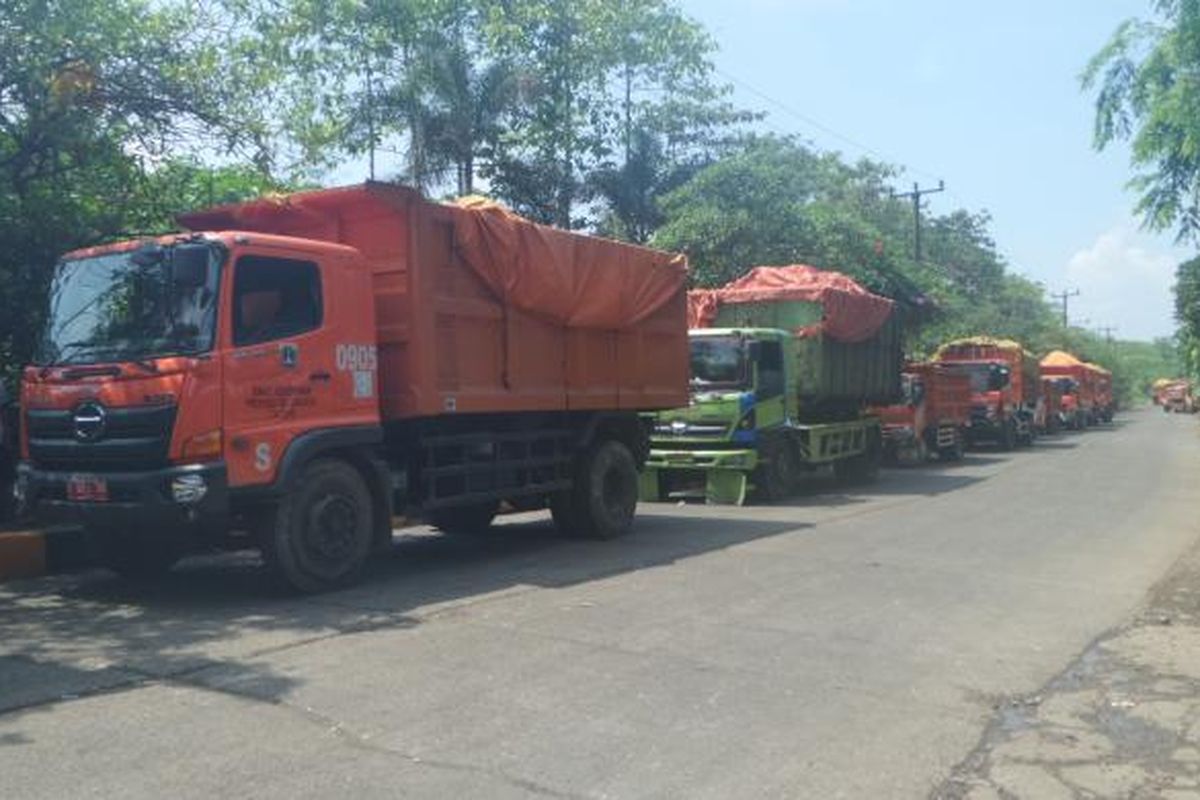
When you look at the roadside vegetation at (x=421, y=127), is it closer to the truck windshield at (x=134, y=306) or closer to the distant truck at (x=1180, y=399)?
the truck windshield at (x=134, y=306)

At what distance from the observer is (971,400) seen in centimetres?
2906

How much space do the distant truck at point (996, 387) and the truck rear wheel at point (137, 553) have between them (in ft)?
77.9

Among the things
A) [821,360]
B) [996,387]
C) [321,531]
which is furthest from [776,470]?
[996,387]

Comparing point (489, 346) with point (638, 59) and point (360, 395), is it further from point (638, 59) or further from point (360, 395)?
point (638, 59)

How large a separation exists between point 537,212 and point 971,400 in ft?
41.2

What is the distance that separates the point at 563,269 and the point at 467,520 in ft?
10.4

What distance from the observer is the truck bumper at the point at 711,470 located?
15883 mm

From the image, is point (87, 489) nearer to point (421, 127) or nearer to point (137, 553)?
point (137, 553)

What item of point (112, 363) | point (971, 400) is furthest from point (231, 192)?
point (971, 400)

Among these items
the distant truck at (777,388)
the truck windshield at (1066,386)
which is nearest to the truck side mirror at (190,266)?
the distant truck at (777,388)

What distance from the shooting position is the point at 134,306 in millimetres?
8266

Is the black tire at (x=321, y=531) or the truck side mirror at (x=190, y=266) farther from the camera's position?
the black tire at (x=321, y=531)

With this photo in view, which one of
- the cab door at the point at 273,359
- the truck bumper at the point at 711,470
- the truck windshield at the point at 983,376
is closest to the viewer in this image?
the cab door at the point at 273,359

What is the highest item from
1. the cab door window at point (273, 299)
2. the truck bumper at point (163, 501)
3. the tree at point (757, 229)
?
the tree at point (757, 229)
